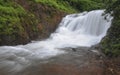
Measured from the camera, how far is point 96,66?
939 centimetres

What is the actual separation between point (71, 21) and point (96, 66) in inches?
338

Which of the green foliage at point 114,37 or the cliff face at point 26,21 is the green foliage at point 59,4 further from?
the green foliage at point 114,37

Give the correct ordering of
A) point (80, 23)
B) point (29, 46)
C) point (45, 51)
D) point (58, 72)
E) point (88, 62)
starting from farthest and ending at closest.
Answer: point (80, 23)
point (29, 46)
point (45, 51)
point (88, 62)
point (58, 72)

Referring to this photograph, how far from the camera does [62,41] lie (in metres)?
15.3

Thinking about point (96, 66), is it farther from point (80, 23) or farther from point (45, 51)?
point (80, 23)

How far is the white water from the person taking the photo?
34.0 feet

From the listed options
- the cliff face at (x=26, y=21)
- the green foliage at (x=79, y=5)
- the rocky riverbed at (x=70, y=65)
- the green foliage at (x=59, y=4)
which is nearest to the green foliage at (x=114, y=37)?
the rocky riverbed at (x=70, y=65)

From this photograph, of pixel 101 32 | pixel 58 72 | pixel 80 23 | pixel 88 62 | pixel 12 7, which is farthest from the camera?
pixel 80 23

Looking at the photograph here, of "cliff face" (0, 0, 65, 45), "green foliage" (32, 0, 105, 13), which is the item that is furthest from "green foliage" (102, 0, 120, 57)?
"green foliage" (32, 0, 105, 13)

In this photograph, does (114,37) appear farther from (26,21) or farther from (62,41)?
(26,21)

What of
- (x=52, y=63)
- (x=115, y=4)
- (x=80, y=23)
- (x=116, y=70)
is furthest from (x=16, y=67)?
(x=80, y=23)

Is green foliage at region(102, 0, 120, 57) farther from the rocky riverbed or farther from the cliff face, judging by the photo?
the cliff face

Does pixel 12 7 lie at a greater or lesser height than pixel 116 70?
greater

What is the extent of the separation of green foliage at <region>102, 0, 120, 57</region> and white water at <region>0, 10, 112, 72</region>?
482mm
